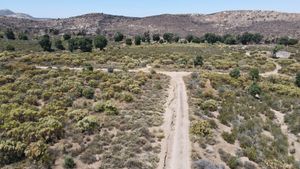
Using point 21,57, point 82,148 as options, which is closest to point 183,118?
point 82,148

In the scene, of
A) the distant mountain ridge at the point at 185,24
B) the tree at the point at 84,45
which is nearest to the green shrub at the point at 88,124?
the tree at the point at 84,45

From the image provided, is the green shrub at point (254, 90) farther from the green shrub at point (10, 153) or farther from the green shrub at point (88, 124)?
the green shrub at point (10, 153)

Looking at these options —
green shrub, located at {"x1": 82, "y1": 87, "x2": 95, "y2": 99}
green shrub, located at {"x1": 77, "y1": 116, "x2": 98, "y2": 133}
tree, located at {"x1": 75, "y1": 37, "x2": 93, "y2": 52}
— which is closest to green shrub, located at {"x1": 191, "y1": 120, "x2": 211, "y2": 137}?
green shrub, located at {"x1": 77, "y1": 116, "x2": 98, "y2": 133}

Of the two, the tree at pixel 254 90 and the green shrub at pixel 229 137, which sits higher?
the tree at pixel 254 90

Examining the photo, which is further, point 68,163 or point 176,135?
point 176,135

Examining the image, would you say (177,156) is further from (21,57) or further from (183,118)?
(21,57)

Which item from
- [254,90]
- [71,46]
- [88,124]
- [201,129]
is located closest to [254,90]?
[254,90]

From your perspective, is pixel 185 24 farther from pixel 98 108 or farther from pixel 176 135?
pixel 176 135
